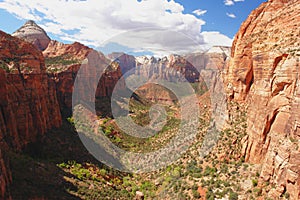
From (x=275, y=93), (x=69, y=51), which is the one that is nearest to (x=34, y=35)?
(x=69, y=51)

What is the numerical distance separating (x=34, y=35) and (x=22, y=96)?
232 feet

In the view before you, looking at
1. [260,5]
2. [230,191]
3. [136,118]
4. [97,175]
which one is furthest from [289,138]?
[136,118]

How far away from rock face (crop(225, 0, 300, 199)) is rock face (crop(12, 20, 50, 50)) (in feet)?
269

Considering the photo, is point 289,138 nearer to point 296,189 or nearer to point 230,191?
point 296,189

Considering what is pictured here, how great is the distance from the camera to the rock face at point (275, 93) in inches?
754

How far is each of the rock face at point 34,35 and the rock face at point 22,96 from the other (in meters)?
55.0

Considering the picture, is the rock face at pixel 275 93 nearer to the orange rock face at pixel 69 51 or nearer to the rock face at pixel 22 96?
the rock face at pixel 22 96

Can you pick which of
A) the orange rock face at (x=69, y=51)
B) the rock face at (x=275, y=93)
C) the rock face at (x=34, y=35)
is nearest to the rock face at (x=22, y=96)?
the rock face at (x=275, y=93)

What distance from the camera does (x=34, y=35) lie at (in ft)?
302

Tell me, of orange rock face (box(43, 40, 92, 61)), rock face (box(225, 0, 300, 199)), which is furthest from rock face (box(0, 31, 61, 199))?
orange rock face (box(43, 40, 92, 61))

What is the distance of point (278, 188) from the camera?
1936 centimetres

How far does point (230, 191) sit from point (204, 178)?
15.2 ft

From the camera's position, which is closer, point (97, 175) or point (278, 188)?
point (278, 188)

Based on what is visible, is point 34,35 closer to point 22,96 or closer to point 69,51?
point 69,51
